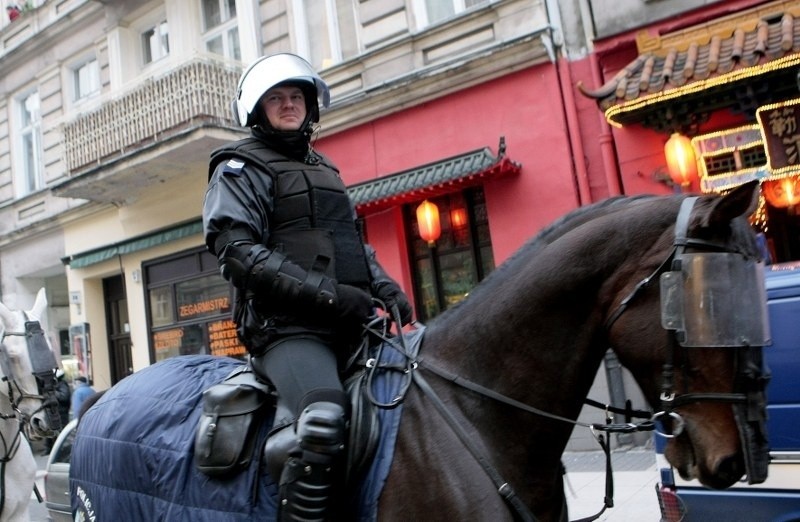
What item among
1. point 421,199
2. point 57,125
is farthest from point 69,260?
point 421,199

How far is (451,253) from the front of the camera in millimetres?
10008

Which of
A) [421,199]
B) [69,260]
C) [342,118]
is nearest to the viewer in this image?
[421,199]

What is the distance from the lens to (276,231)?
2.62 m

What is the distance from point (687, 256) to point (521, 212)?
7.16 m

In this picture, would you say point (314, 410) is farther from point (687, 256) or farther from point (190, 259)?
point (190, 259)

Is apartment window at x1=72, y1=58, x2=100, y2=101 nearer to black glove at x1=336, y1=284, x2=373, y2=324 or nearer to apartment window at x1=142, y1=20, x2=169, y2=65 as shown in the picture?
apartment window at x1=142, y1=20, x2=169, y2=65

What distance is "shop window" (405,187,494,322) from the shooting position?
966 centimetres

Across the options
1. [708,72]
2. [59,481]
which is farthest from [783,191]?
[59,481]

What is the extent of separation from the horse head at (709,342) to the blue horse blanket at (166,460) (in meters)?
0.92

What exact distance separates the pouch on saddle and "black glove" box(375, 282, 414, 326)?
0.68m

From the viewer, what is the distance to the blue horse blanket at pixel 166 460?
241 cm

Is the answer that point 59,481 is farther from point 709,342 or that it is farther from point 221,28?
point 221,28

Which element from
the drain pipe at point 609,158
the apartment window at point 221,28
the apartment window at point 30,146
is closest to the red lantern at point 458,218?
the drain pipe at point 609,158

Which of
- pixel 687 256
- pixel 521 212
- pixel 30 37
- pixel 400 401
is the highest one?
pixel 30 37
